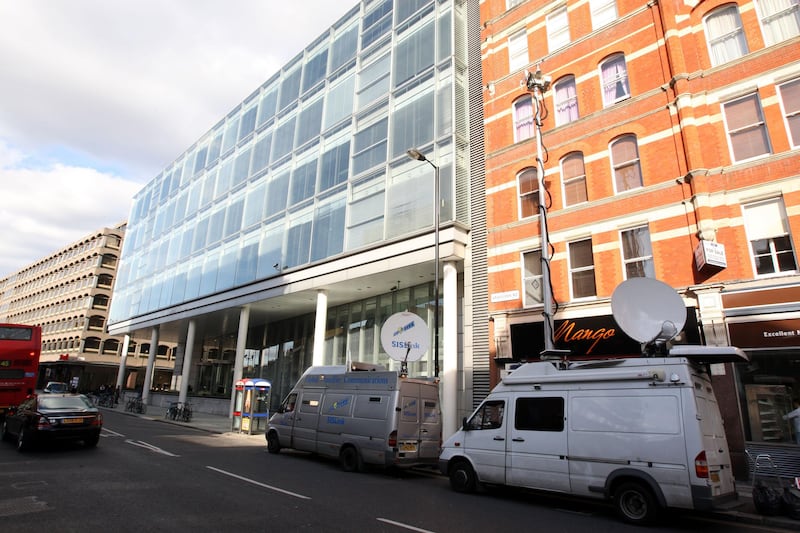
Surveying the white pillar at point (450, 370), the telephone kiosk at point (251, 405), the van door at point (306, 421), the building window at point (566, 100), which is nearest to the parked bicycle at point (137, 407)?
the telephone kiosk at point (251, 405)

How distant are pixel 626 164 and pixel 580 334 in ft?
19.3

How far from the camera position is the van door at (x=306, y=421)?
14.1 m

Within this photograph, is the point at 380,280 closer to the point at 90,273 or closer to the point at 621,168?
the point at 621,168

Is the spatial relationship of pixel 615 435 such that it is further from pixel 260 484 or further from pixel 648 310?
pixel 260 484

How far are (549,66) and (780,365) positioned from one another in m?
12.8

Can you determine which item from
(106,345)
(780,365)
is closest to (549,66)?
(780,365)

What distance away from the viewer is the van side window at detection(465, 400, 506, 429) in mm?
9914

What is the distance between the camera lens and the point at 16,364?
57.9 ft

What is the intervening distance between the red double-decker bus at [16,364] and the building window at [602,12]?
2452 centimetres

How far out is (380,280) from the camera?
850 inches

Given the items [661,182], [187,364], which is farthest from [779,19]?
[187,364]

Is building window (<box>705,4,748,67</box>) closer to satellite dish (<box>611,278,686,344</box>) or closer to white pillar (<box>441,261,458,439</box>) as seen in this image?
satellite dish (<box>611,278,686,344</box>)

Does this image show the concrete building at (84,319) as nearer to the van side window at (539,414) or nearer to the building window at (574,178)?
the building window at (574,178)

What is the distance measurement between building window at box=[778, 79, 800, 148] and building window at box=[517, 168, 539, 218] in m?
7.18
